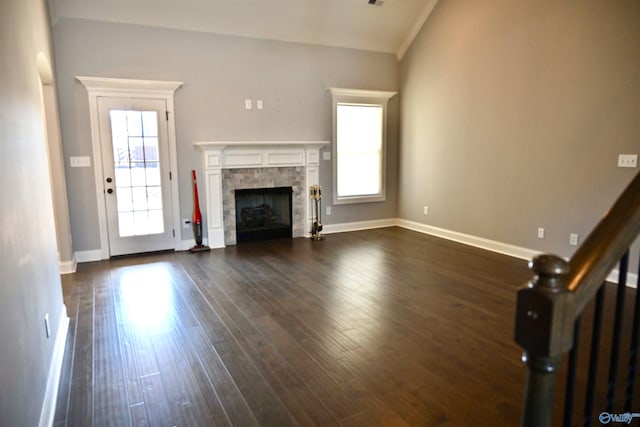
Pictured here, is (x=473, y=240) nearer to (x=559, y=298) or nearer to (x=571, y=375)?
A: (x=571, y=375)

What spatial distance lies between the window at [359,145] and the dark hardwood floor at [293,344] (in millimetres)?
2156

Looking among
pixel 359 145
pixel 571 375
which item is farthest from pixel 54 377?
pixel 359 145

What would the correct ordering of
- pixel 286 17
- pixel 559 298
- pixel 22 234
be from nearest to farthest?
pixel 559 298 → pixel 22 234 → pixel 286 17

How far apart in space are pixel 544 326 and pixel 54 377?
8.66 feet

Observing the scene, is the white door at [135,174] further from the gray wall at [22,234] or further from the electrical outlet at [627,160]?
the electrical outlet at [627,160]

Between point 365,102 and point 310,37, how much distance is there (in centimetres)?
137

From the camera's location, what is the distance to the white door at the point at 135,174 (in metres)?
5.20

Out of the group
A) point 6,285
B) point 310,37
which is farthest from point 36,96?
point 310,37

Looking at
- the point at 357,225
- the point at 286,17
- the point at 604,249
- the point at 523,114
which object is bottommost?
the point at 357,225

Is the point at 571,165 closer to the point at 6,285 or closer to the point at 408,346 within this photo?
the point at 408,346

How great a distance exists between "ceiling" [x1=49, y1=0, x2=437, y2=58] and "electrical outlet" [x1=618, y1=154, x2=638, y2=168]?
3.60 metres

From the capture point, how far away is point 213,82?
5.69m

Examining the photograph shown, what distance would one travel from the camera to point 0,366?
1.38 m

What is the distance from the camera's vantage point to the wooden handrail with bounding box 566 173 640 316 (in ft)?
2.85
